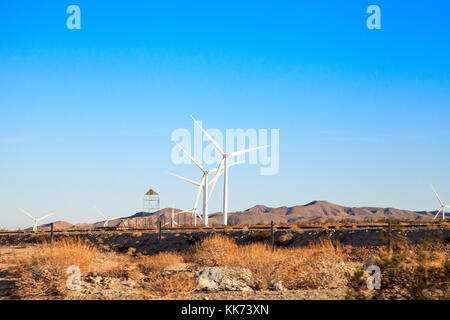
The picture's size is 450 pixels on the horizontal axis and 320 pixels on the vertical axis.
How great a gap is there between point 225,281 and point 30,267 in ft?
A: 23.3

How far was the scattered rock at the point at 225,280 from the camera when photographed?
714 inches

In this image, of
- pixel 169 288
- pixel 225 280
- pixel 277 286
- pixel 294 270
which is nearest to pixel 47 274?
pixel 169 288

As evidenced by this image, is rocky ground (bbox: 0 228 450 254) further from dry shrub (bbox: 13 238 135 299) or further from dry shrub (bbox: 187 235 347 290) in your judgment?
dry shrub (bbox: 13 238 135 299)

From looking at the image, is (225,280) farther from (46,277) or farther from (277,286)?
(46,277)

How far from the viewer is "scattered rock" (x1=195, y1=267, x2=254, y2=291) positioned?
714 inches

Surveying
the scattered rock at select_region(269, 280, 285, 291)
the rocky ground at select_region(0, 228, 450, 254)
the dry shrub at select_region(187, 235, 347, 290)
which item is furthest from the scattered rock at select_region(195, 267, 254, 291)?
the rocky ground at select_region(0, 228, 450, 254)

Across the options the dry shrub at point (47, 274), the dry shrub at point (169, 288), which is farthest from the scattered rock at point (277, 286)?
the dry shrub at point (47, 274)

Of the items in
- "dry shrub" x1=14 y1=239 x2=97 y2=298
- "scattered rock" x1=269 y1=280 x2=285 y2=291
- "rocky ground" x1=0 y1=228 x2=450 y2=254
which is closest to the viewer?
"dry shrub" x1=14 y1=239 x2=97 y2=298

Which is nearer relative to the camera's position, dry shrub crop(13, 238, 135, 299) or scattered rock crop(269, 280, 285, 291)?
dry shrub crop(13, 238, 135, 299)

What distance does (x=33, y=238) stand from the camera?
5278 cm

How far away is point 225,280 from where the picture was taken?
18.4m
